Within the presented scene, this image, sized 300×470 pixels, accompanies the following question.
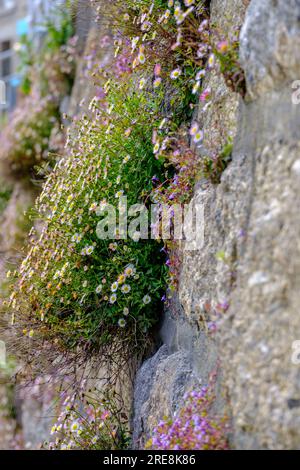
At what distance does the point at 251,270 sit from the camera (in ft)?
7.16

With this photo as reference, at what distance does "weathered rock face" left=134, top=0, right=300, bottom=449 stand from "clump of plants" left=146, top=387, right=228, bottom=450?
7 cm

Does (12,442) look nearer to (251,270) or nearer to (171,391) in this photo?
(171,391)

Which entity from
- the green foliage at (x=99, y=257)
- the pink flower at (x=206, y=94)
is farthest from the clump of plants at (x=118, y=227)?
the pink flower at (x=206, y=94)

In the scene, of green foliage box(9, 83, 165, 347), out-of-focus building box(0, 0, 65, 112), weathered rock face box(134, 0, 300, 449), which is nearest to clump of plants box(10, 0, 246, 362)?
green foliage box(9, 83, 165, 347)

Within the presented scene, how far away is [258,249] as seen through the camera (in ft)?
7.07

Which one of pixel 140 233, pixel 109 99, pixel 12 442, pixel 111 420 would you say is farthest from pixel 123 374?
pixel 12 442

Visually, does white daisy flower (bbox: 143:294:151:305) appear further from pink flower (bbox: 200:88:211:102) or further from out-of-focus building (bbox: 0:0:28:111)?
out-of-focus building (bbox: 0:0:28:111)

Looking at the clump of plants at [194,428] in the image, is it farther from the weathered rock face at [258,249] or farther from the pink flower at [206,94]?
the pink flower at [206,94]

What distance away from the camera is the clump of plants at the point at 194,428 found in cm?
229

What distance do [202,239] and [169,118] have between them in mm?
781

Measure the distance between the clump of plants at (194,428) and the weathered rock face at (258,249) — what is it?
7 centimetres

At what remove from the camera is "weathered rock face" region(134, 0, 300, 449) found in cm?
199

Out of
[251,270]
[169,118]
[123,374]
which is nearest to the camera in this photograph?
[251,270]

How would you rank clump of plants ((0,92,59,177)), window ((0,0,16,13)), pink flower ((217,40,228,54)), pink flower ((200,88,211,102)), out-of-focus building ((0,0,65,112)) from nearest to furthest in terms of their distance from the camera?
pink flower ((217,40,228,54)) → pink flower ((200,88,211,102)) → clump of plants ((0,92,59,177)) → out-of-focus building ((0,0,65,112)) → window ((0,0,16,13))
